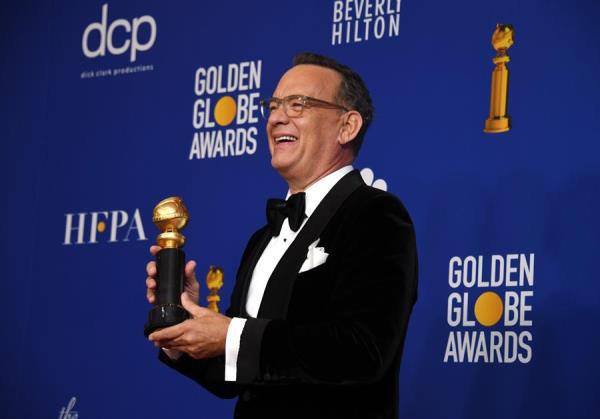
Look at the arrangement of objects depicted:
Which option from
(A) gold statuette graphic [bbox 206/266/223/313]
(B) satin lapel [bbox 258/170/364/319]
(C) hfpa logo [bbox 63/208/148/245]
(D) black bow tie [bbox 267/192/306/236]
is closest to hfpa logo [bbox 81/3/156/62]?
(C) hfpa logo [bbox 63/208/148/245]

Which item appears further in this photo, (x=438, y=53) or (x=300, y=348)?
(x=438, y=53)

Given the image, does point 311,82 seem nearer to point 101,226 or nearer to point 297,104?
point 297,104

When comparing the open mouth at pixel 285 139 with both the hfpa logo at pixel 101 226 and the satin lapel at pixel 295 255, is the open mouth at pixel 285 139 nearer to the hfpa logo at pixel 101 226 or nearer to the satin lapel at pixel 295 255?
the satin lapel at pixel 295 255

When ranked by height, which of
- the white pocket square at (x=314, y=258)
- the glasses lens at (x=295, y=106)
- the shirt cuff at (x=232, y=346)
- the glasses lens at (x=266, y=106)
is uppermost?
the glasses lens at (x=266, y=106)

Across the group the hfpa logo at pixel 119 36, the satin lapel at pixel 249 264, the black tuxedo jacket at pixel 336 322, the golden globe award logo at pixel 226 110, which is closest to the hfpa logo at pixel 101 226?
the golden globe award logo at pixel 226 110

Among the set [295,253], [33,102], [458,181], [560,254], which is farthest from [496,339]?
[33,102]

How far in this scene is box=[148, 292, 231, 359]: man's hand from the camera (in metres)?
2.13

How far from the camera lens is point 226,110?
151 inches

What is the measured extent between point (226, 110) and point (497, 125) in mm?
1094

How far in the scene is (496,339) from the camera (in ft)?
9.87

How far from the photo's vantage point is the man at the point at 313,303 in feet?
7.00

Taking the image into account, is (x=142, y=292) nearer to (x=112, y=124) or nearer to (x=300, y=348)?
(x=112, y=124)

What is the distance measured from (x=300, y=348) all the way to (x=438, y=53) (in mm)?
1509

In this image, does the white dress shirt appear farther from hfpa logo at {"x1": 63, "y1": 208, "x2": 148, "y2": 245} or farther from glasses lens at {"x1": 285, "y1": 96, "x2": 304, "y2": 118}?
hfpa logo at {"x1": 63, "y1": 208, "x2": 148, "y2": 245}
